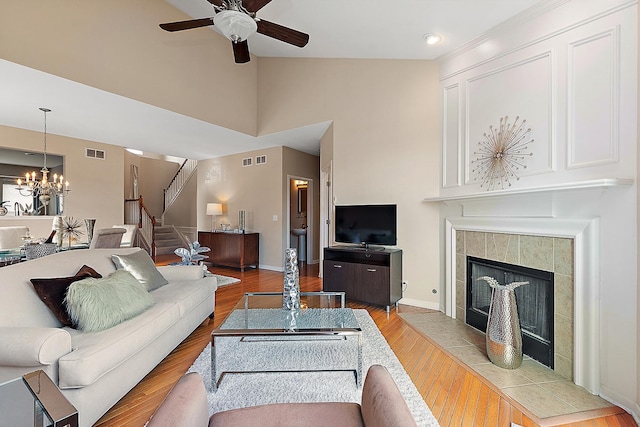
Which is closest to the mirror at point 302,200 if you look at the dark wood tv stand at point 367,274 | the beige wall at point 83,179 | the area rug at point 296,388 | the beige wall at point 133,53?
the beige wall at point 133,53

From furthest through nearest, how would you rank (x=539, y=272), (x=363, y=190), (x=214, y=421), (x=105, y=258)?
1. (x=363, y=190)
2. (x=105, y=258)
3. (x=539, y=272)
4. (x=214, y=421)

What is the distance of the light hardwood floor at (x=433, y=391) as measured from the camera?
1.74 m

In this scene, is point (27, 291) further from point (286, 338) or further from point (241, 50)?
point (241, 50)

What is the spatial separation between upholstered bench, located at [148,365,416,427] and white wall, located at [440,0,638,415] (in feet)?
6.31

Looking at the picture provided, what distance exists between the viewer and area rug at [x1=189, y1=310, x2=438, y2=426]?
72.4 inches

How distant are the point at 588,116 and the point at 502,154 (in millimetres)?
732

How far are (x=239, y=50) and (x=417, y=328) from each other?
3465 millimetres

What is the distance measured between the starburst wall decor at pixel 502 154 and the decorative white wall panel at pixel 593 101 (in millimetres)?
375

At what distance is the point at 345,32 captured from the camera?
12.1 feet

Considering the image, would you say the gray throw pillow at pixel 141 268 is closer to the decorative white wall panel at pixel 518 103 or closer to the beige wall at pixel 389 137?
the beige wall at pixel 389 137

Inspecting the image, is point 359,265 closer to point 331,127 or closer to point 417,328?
point 417,328

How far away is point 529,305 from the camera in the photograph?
2.59 m

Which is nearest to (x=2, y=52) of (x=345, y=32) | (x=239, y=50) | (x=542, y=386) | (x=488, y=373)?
(x=239, y=50)

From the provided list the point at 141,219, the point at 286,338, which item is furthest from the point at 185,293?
the point at 141,219
